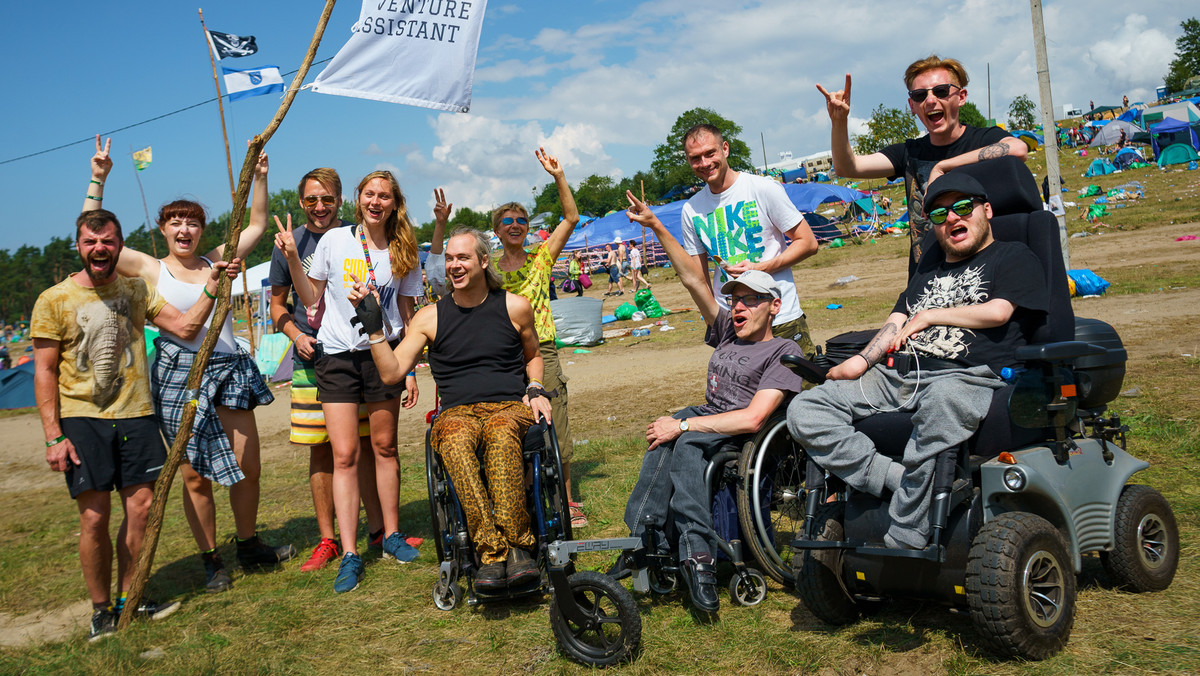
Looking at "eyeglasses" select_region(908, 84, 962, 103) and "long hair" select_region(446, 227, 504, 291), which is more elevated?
"eyeglasses" select_region(908, 84, 962, 103)

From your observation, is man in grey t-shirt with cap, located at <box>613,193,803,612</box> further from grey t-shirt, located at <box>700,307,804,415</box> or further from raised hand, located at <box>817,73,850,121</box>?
raised hand, located at <box>817,73,850,121</box>

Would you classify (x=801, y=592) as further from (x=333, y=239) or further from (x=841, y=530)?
(x=333, y=239)

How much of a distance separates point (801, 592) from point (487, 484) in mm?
1508

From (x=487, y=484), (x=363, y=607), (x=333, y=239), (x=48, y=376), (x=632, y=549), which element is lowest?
(x=363, y=607)

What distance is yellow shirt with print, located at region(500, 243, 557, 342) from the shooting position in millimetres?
4918

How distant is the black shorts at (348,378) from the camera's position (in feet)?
14.6

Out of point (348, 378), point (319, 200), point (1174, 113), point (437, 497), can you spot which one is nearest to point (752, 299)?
point (437, 497)

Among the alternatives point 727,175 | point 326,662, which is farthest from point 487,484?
point 727,175

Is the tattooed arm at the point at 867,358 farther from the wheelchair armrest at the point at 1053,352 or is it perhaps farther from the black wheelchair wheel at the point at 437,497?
the black wheelchair wheel at the point at 437,497

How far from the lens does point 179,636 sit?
12.5 ft

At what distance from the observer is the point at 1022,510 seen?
2771mm

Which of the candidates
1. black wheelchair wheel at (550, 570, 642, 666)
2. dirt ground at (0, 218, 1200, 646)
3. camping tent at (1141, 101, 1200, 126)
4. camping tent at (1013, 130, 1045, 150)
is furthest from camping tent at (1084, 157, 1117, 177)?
black wheelchair wheel at (550, 570, 642, 666)

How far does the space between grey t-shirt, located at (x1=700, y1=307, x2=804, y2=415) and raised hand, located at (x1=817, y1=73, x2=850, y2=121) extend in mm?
1227

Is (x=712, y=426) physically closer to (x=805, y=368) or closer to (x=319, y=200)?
(x=805, y=368)
